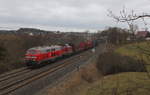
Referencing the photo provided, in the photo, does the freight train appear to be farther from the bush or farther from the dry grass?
the bush

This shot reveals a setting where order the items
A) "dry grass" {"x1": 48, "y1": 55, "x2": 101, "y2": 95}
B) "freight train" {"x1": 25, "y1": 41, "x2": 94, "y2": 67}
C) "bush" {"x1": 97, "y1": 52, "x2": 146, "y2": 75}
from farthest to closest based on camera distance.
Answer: "freight train" {"x1": 25, "y1": 41, "x2": 94, "y2": 67} < "bush" {"x1": 97, "y1": 52, "x2": 146, "y2": 75} < "dry grass" {"x1": 48, "y1": 55, "x2": 101, "y2": 95}

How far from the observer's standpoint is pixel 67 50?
41.8 m

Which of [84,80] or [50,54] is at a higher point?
[50,54]

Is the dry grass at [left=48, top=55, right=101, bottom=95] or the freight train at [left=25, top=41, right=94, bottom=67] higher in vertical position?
the freight train at [left=25, top=41, right=94, bottom=67]

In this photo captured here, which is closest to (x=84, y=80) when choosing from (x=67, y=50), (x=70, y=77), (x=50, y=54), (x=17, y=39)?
(x=70, y=77)

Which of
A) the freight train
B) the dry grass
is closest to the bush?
the dry grass

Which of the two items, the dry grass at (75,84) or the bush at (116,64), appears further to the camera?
the bush at (116,64)

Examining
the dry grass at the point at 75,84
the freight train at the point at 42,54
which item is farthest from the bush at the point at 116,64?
the freight train at the point at 42,54

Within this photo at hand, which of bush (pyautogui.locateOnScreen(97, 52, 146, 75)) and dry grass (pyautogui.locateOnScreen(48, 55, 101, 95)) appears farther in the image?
bush (pyautogui.locateOnScreen(97, 52, 146, 75))

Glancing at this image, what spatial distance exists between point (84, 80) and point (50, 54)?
10916 mm

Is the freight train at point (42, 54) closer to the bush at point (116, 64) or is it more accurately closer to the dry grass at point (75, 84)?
the dry grass at point (75, 84)

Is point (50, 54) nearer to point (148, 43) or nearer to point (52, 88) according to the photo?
point (52, 88)

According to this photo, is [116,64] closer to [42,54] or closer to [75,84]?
[75,84]

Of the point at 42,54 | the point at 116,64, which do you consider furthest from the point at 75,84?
the point at 42,54
